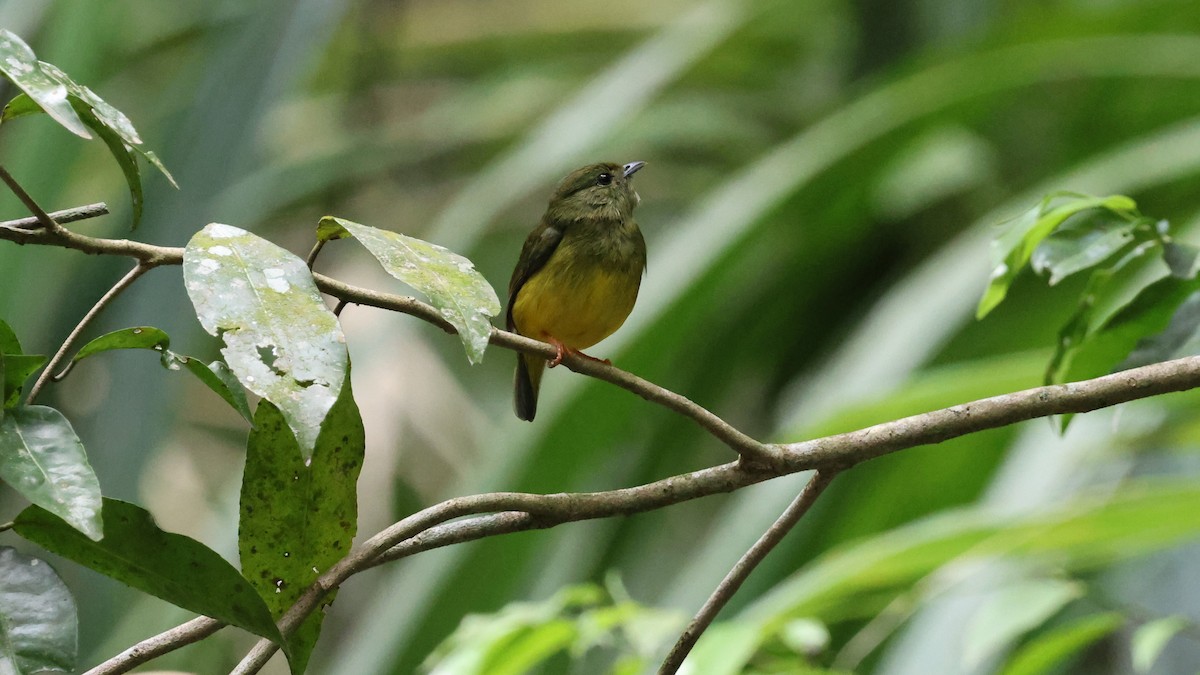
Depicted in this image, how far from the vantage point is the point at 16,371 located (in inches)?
36.7

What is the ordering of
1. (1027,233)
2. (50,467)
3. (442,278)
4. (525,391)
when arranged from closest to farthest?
Answer: (50,467), (442,278), (1027,233), (525,391)

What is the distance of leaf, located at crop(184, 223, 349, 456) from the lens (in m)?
0.81

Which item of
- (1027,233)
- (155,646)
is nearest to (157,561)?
(155,646)

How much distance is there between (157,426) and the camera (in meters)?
3.54

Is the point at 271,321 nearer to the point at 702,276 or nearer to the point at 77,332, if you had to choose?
the point at 77,332

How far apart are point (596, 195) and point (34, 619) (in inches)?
74.3

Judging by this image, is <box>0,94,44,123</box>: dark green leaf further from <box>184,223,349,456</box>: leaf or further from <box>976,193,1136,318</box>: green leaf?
<box>976,193,1136,318</box>: green leaf

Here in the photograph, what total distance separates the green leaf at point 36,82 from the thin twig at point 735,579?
69 cm

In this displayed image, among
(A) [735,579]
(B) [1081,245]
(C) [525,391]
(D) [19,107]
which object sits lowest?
(C) [525,391]

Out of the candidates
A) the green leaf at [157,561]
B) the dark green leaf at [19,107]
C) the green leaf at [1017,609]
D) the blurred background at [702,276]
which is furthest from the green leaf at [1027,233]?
the dark green leaf at [19,107]

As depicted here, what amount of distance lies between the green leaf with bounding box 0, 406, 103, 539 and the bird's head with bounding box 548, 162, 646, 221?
1761 mm

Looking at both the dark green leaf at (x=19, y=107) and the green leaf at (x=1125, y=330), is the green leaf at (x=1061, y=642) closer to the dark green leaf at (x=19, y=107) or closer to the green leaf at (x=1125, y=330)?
the green leaf at (x=1125, y=330)

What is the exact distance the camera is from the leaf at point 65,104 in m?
0.87

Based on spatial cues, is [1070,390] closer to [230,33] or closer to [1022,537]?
[1022,537]
